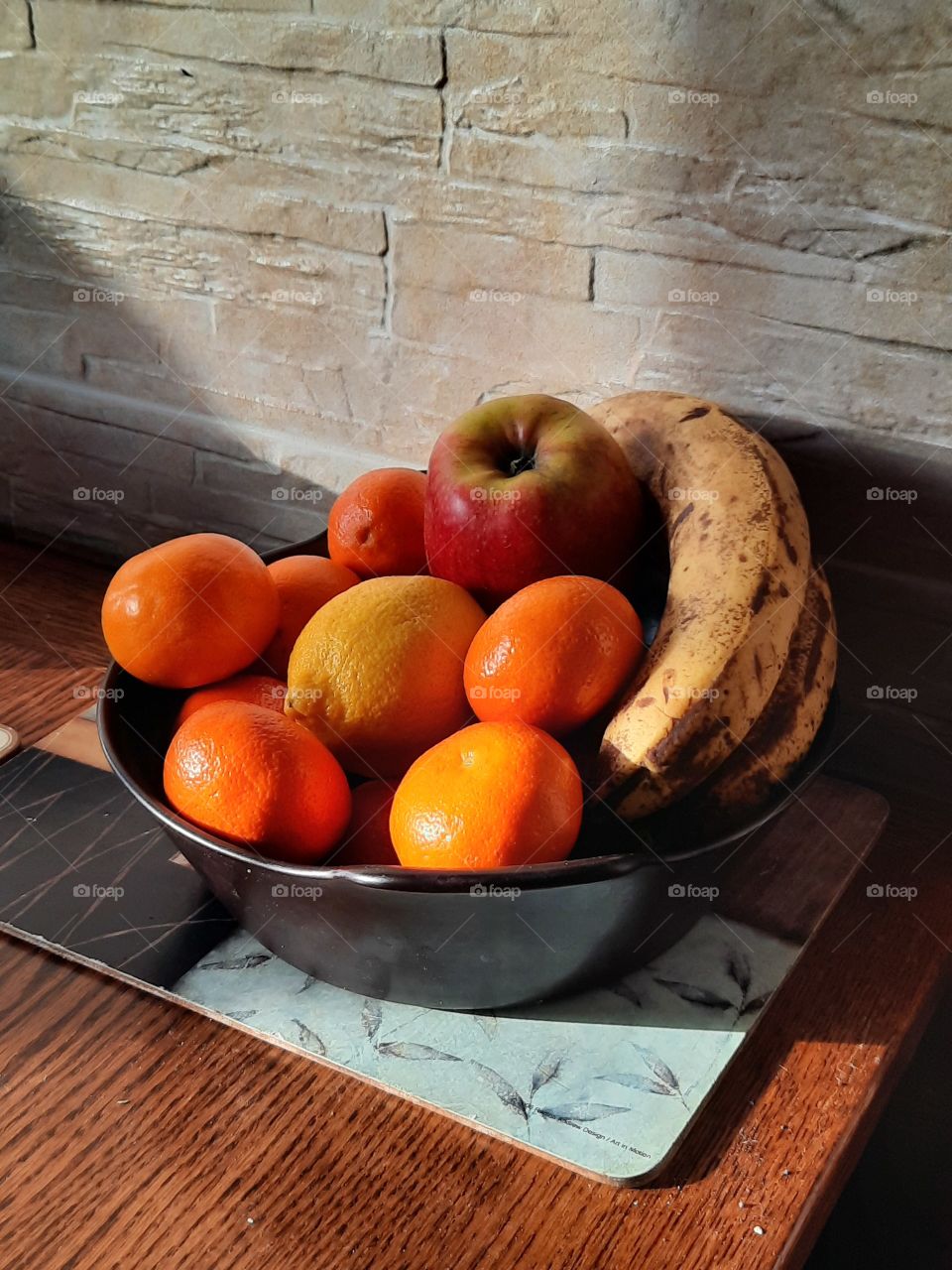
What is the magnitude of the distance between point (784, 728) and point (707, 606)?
82 mm

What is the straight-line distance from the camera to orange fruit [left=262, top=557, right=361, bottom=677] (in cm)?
77

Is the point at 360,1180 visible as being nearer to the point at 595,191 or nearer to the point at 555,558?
the point at 555,558

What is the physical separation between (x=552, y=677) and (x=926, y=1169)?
594 millimetres

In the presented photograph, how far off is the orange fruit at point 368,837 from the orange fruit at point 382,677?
0.09 feet

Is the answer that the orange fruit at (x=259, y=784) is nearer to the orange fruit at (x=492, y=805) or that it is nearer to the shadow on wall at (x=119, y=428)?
the orange fruit at (x=492, y=805)

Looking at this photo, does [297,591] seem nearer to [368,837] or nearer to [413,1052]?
[368,837]

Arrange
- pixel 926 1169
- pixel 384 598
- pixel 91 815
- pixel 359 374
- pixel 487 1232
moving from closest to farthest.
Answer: pixel 487 1232
pixel 384 598
pixel 91 815
pixel 926 1169
pixel 359 374

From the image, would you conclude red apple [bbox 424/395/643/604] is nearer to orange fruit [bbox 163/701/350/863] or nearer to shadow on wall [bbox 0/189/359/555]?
orange fruit [bbox 163/701/350/863]

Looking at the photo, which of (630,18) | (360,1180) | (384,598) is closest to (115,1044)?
(360,1180)

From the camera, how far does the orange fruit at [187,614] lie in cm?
70

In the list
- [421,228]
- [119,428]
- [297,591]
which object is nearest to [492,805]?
[297,591]

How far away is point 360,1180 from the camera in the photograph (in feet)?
1.81

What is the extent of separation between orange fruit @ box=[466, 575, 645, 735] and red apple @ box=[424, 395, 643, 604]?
0.06m

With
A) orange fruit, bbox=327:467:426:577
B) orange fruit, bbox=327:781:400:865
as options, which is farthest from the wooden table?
orange fruit, bbox=327:467:426:577
